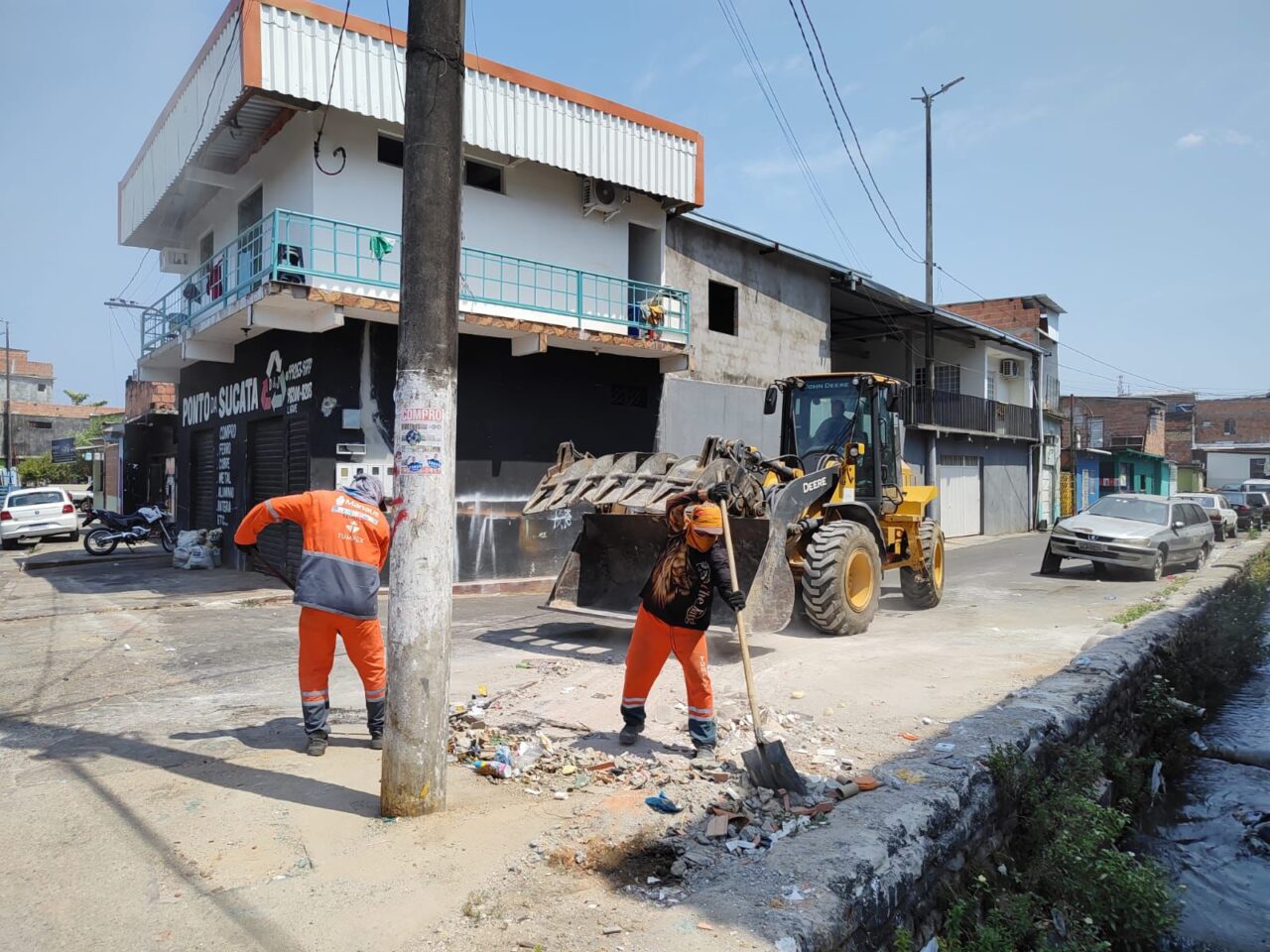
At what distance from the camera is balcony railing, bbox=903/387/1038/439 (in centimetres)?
2464

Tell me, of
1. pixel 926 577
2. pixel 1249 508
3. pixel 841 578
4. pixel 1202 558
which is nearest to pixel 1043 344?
pixel 1249 508

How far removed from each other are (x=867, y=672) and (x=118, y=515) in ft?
54.2

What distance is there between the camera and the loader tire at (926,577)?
10875mm

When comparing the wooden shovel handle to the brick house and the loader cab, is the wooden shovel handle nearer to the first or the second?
the loader cab

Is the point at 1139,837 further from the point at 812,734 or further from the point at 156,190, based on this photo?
the point at 156,190

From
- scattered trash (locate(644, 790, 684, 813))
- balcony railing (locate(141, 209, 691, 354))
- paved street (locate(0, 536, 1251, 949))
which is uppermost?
balcony railing (locate(141, 209, 691, 354))

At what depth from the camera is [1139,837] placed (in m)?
5.67

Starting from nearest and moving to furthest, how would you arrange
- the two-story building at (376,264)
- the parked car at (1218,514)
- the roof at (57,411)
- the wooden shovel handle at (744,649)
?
the wooden shovel handle at (744,649) → the two-story building at (376,264) → the parked car at (1218,514) → the roof at (57,411)

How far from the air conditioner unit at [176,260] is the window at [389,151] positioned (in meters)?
7.49

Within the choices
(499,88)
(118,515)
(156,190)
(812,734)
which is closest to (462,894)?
(812,734)

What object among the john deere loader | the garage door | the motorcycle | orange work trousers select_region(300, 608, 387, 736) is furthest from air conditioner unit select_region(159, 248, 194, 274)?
the garage door

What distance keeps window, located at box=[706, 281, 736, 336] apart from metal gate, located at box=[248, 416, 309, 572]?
888cm

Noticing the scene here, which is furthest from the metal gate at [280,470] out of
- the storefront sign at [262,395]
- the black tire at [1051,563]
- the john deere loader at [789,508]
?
the black tire at [1051,563]

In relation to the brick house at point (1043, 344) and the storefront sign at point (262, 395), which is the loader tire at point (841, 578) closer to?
the storefront sign at point (262, 395)
